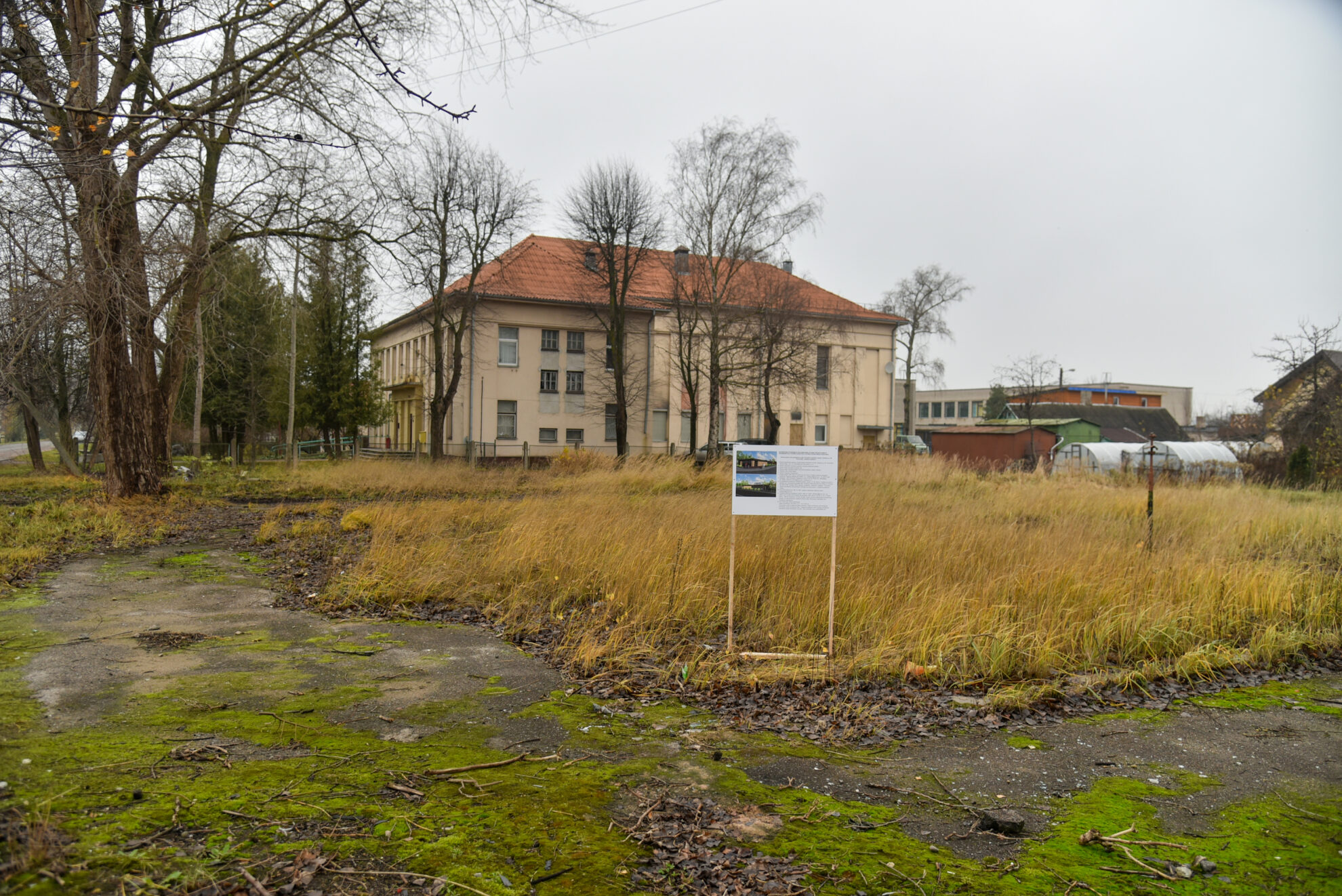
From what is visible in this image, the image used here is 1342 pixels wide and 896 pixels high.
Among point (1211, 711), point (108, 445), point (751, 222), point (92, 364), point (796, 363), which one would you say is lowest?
point (1211, 711)

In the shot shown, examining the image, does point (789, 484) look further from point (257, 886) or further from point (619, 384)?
point (619, 384)

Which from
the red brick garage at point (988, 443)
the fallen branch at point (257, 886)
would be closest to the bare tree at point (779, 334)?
the red brick garage at point (988, 443)

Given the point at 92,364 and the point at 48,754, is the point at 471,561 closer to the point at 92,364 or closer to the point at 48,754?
the point at 48,754

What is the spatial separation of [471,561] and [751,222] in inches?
1069

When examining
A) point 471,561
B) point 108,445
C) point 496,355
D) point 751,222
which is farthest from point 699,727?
point 496,355

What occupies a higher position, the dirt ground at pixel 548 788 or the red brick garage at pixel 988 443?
the red brick garage at pixel 988 443

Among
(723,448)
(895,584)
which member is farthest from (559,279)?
(895,584)

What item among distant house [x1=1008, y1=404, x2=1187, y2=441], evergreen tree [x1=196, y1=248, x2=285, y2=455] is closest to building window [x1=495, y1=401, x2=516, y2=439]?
evergreen tree [x1=196, y1=248, x2=285, y2=455]

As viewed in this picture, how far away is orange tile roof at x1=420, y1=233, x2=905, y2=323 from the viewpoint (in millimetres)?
40594

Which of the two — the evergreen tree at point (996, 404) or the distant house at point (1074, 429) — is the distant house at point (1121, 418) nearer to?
the evergreen tree at point (996, 404)

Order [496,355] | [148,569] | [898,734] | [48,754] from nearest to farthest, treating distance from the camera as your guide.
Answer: [48,754]
[898,734]
[148,569]
[496,355]

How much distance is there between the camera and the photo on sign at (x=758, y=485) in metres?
6.70

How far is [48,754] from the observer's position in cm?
365

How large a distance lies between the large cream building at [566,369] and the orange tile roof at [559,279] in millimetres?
75
